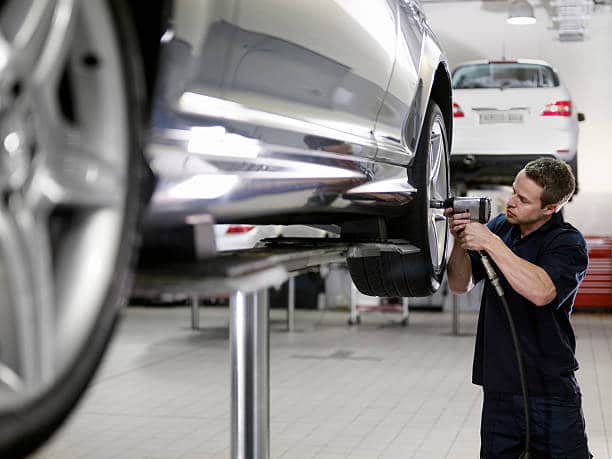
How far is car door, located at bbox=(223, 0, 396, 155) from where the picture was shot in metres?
1.96

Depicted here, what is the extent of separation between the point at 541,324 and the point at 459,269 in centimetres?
39

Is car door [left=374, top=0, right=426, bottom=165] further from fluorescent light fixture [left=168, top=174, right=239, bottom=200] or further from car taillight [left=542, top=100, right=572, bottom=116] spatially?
car taillight [left=542, top=100, right=572, bottom=116]

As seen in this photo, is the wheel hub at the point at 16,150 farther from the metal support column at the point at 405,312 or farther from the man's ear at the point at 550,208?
the metal support column at the point at 405,312

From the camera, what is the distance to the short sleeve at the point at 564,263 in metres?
3.56

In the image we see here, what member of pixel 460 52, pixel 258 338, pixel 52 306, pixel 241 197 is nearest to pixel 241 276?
pixel 241 197

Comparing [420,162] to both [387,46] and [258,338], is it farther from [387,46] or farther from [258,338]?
[258,338]

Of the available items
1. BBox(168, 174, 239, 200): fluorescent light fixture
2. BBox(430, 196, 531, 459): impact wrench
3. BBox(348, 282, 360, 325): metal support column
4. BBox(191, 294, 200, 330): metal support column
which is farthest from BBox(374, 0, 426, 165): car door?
BBox(348, 282, 360, 325): metal support column

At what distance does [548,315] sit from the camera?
368cm

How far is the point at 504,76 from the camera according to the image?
1105 cm

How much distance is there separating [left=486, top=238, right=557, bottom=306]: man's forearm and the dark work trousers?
386mm

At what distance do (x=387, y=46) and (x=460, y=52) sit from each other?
12.7 metres

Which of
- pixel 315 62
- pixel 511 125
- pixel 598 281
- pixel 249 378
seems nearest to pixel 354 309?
pixel 511 125

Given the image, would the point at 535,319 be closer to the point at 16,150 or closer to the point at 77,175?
the point at 77,175

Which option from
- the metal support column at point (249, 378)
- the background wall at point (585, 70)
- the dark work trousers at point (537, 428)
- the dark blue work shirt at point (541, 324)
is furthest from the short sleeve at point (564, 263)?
the background wall at point (585, 70)
